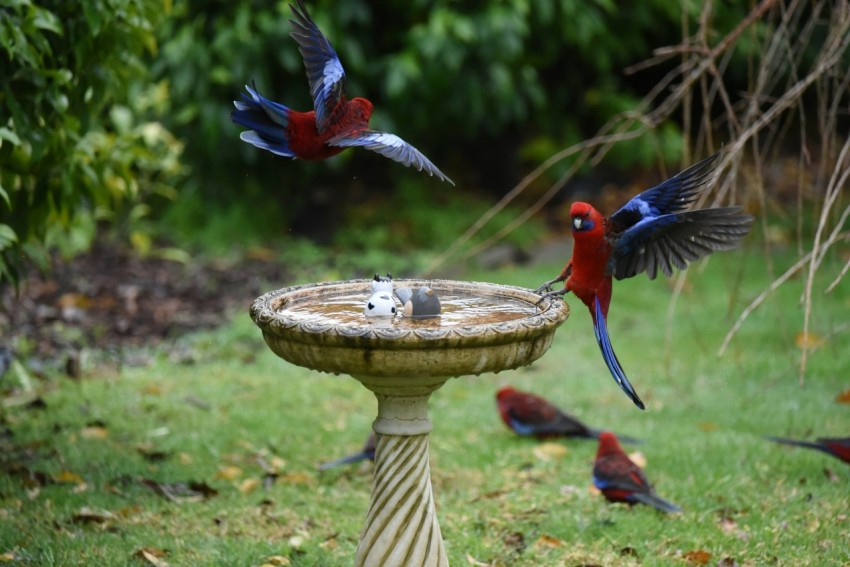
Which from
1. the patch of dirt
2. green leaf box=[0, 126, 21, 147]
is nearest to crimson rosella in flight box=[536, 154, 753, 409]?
green leaf box=[0, 126, 21, 147]

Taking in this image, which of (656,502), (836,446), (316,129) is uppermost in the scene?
(316,129)

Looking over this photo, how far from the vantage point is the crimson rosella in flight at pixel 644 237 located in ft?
8.86

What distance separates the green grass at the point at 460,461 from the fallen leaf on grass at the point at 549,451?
0.02 m

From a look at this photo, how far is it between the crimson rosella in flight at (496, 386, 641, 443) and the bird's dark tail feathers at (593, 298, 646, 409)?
181 cm

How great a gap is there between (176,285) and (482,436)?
3774mm

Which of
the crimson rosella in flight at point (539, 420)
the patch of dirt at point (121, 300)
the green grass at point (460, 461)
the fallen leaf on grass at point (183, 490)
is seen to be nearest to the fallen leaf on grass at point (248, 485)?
the green grass at point (460, 461)

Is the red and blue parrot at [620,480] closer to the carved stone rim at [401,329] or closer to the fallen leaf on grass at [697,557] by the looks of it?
the fallen leaf on grass at [697,557]

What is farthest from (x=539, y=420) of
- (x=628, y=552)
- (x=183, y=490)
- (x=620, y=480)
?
(x=183, y=490)

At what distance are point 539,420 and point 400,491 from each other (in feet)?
6.13

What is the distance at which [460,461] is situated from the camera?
441 centimetres

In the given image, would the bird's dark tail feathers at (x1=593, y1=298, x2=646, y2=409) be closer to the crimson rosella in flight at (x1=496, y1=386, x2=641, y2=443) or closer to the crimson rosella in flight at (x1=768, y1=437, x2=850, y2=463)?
the crimson rosella in flight at (x1=768, y1=437, x2=850, y2=463)

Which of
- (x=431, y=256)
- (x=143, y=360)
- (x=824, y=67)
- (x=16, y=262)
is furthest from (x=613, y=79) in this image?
(x=16, y=262)

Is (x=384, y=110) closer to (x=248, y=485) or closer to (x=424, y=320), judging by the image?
(x=248, y=485)

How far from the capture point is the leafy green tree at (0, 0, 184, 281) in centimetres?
331
